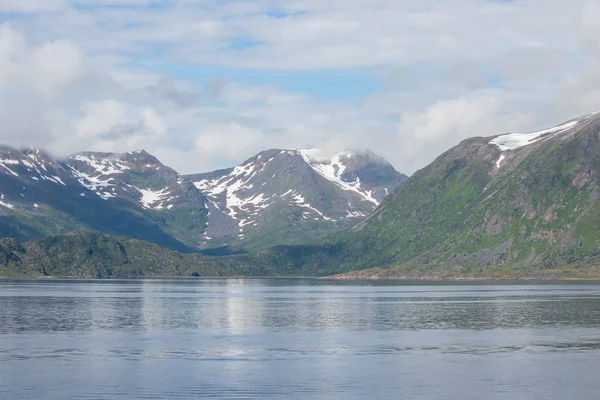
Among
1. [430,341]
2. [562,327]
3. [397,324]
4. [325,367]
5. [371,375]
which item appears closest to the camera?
[371,375]

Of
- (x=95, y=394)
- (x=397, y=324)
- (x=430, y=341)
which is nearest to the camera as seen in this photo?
(x=95, y=394)

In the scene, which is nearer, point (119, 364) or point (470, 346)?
point (119, 364)

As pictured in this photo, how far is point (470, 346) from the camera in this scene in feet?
395

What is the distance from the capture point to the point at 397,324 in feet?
520

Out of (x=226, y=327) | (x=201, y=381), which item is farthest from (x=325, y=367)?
(x=226, y=327)

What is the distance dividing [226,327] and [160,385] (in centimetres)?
6687

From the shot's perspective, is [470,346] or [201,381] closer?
[201,381]

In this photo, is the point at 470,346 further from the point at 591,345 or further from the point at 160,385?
the point at 160,385

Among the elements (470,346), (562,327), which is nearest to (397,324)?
(562,327)

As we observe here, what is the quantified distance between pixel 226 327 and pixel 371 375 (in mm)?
64011

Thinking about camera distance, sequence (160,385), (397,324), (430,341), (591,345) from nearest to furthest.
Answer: (160,385), (591,345), (430,341), (397,324)

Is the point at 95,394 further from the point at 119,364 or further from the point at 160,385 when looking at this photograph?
the point at 119,364

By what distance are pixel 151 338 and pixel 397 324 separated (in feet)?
153

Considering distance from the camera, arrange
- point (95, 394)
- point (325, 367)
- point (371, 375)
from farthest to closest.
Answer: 1. point (325, 367)
2. point (371, 375)
3. point (95, 394)
